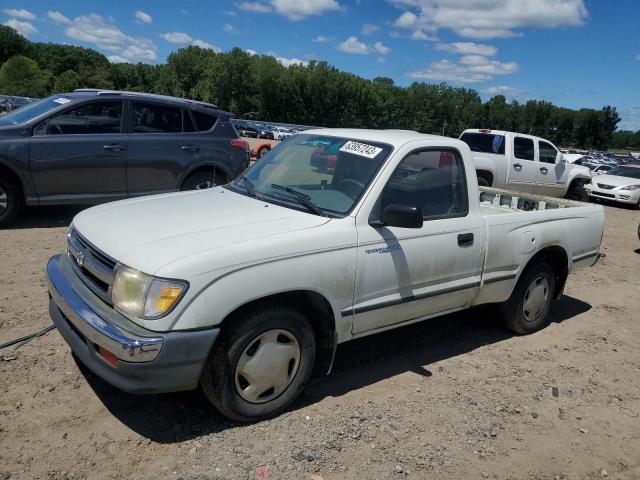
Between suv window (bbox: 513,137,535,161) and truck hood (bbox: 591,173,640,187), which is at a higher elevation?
suv window (bbox: 513,137,535,161)

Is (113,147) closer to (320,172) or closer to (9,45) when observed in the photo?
(320,172)

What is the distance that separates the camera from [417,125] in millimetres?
128750

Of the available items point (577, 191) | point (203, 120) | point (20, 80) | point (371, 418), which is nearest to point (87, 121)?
point (203, 120)

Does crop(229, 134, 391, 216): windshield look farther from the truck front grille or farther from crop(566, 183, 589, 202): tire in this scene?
crop(566, 183, 589, 202): tire

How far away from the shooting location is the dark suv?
715cm

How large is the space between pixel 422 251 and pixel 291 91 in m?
110

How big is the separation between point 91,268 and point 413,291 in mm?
2167

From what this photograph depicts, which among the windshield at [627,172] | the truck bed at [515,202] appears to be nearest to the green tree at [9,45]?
the windshield at [627,172]

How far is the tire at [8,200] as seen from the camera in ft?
23.3

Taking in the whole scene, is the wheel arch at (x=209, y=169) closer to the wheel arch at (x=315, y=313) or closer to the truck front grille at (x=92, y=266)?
the truck front grille at (x=92, y=266)

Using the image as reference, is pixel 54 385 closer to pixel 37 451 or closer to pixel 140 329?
pixel 37 451

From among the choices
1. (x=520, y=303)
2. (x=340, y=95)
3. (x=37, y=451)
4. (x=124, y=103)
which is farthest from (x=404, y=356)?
(x=340, y=95)

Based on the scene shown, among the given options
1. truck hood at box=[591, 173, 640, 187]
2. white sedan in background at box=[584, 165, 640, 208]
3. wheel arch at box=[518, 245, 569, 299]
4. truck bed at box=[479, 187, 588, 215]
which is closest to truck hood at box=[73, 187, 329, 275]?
wheel arch at box=[518, 245, 569, 299]

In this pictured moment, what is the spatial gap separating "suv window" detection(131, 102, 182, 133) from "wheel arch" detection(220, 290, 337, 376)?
17.7 feet
